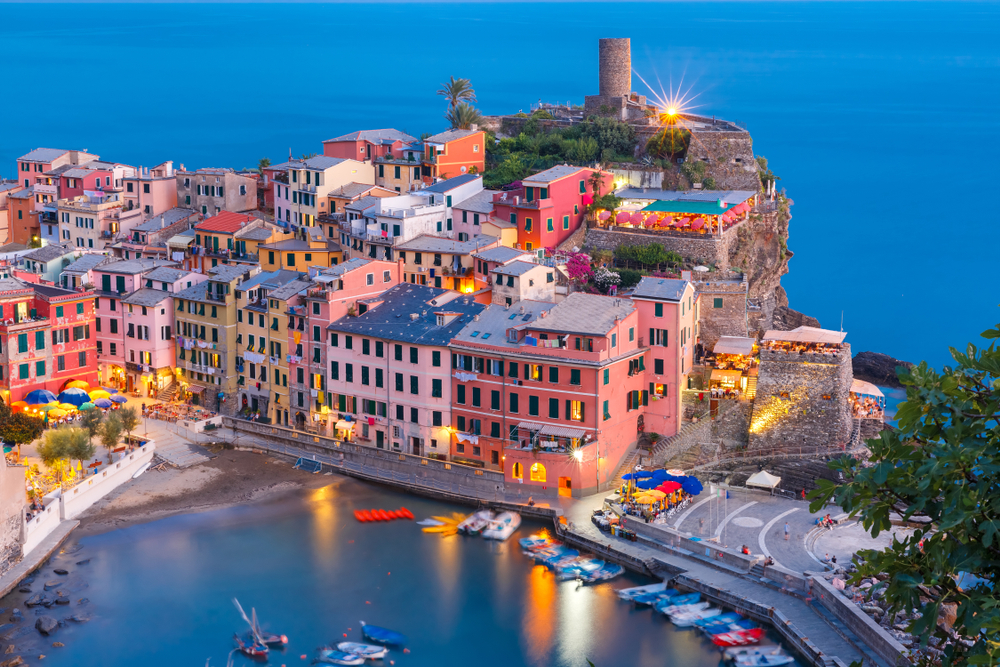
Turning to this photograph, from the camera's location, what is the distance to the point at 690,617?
42688mm

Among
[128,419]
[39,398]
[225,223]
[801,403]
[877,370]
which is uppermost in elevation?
[225,223]

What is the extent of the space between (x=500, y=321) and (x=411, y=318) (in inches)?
173

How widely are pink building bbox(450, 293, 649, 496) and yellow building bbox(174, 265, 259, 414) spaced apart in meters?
14.0

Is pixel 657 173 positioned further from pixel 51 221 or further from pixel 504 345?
pixel 51 221

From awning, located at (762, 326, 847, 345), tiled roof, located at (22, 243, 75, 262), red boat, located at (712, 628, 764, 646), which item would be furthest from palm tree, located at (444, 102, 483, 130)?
red boat, located at (712, 628, 764, 646)

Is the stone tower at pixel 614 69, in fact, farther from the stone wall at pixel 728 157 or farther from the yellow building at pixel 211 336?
the yellow building at pixel 211 336

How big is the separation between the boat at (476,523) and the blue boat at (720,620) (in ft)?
36.9

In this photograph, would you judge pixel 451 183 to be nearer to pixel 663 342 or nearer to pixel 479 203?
pixel 479 203

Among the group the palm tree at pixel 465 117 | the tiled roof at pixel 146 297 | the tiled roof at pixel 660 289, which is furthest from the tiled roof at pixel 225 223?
the tiled roof at pixel 660 289

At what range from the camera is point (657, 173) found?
7369 cm

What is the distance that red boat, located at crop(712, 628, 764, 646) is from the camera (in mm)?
40906

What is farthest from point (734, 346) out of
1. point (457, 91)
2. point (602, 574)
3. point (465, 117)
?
point (457, 91)

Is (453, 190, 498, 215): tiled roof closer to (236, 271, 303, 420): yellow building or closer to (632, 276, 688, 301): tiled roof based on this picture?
(236, 271, 303, 420): yellow building

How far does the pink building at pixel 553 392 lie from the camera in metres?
52.7
